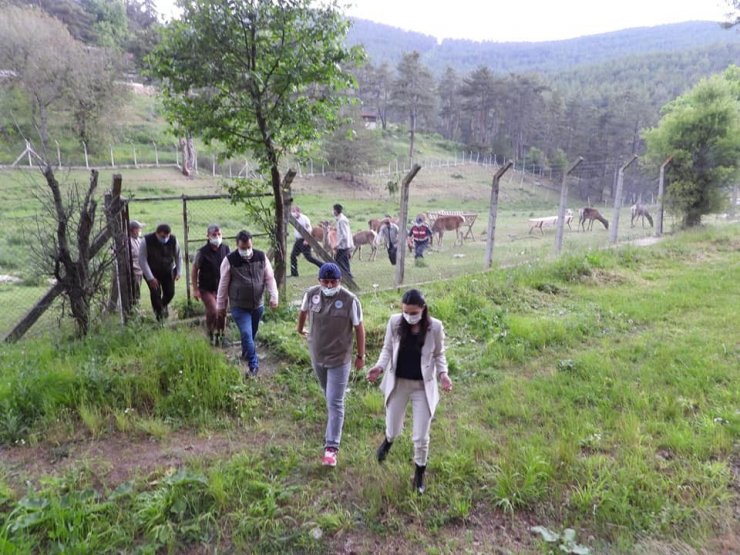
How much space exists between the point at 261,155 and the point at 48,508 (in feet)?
14.9

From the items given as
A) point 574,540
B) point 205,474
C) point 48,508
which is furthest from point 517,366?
point 48,508

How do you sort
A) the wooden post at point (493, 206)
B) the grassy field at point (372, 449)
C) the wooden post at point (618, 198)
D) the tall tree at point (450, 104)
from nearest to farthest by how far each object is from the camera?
1. the grassy field at point (372, 449)
2. the wooden post at point (493, 206)
3. the wooden post at point (618, 198)
4. the tall tree at point (450, 104)

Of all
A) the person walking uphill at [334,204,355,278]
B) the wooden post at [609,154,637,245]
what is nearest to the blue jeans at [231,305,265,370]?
the person walking uphill at [334,204,355,278]

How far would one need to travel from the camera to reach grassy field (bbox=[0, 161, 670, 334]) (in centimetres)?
964

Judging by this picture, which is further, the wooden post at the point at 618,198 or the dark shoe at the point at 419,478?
the wooden post at the point at 618,198

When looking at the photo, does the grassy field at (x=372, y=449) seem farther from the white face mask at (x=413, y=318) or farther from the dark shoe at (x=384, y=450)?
the white face mask at (x=413, y=318)

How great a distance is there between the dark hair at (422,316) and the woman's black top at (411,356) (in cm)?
2

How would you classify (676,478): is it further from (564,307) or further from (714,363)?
(564,307)

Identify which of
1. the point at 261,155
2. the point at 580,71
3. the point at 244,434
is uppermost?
the point at 580,71

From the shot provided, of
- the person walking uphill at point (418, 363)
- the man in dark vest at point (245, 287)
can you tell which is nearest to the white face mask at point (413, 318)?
the person walking uphill at point (418, 363)

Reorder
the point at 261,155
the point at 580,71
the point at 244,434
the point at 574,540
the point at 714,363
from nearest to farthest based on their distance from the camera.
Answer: the point at 574,540 < the point at 244,434 < the point at 714,363 < the point at 261,155 < the point at 580,71

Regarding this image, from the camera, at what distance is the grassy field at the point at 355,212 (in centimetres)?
964

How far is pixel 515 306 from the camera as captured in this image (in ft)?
25.7

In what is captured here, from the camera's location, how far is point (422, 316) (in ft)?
12.1
